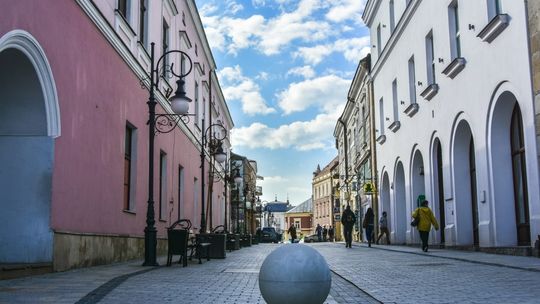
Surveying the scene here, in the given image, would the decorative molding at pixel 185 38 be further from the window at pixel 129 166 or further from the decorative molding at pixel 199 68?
the window at pixel 129 166

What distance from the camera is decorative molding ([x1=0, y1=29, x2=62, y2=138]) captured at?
335 inches

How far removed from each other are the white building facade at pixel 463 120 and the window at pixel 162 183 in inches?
364

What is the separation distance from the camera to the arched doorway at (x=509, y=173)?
14.4m

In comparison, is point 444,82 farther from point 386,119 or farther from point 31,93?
point 31,93

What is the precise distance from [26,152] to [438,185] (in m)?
15.3

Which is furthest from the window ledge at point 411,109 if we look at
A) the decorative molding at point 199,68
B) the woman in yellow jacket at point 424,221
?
the decorative molding at point 199,68

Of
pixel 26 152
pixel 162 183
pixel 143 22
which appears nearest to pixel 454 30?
A: pixel 143 22

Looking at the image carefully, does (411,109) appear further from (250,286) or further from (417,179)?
(250,286)

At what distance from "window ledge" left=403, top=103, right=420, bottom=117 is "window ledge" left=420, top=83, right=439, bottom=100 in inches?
52.7

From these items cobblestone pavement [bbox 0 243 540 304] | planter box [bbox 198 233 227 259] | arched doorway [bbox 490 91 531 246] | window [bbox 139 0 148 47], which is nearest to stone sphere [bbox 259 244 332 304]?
cobblestone pavement [bbox 0 243 540 304]

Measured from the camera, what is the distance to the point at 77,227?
11023mm

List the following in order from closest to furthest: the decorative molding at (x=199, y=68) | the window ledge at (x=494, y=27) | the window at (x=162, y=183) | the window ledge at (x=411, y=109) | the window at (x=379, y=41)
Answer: the window ledge at (x=494, y=27), the window at (x=162, y=183), the window ledge at (x=411, y=109), the decorative molding at (x=199, y=68), the window at (x=379, y=41)

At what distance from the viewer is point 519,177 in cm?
1463

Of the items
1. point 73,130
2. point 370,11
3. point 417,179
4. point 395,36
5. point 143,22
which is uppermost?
point 370,11
